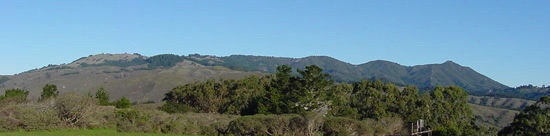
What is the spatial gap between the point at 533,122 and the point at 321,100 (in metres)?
20.5

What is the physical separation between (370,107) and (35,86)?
503 ft

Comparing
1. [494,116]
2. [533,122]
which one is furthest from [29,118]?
[494,116]

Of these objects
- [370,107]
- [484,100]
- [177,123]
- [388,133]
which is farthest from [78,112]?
[484,100]

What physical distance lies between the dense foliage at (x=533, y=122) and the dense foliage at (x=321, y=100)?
4.52 meters

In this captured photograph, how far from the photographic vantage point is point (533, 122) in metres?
52.1

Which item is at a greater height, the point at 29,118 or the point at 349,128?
the point at 29,118

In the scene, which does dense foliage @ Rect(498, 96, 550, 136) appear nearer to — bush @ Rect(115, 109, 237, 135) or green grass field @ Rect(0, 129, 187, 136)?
bush @ Rect(115, 109, 237, 135)

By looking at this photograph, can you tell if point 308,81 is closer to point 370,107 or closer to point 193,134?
point 370,107

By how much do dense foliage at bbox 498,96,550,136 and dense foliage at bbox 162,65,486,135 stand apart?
14.8 ft

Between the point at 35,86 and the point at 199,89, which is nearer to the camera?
the point at 199,89

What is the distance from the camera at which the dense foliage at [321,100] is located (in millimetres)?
51594

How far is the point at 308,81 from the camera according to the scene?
51.8m

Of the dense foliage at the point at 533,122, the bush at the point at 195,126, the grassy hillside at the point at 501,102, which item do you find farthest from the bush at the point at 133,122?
the grassy hillside at the point at 501,102

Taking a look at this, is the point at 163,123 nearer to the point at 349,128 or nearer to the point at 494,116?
the point at 349,128
